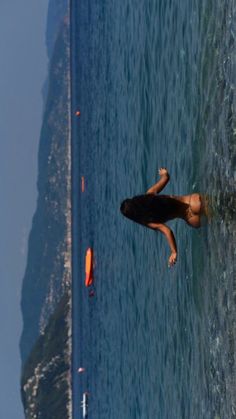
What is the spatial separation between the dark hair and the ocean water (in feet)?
2.26

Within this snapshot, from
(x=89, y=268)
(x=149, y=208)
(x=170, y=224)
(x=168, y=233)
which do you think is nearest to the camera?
(x=149, y=208)

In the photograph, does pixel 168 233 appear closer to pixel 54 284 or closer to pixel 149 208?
pixel 149 208

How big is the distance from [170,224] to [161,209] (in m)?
6.94

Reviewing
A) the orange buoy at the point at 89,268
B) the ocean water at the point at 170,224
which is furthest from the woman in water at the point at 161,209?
Result: the orange buoy at the point at 89,268

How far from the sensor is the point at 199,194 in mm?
15477

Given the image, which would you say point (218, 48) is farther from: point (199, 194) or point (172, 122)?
point (172, 122)

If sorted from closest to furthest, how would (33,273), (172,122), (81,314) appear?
(172,122), (81,314), (33,273)

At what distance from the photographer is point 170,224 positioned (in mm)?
21656

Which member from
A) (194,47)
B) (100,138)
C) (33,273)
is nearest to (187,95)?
(194,47)

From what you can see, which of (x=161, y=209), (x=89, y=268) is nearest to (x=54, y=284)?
(x=89, y=268)

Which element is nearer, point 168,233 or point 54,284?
point 168,233

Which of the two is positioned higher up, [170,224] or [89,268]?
[170,224]

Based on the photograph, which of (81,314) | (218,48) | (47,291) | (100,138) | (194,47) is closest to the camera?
(218,48)

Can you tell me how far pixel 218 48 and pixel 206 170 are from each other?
2.26m
